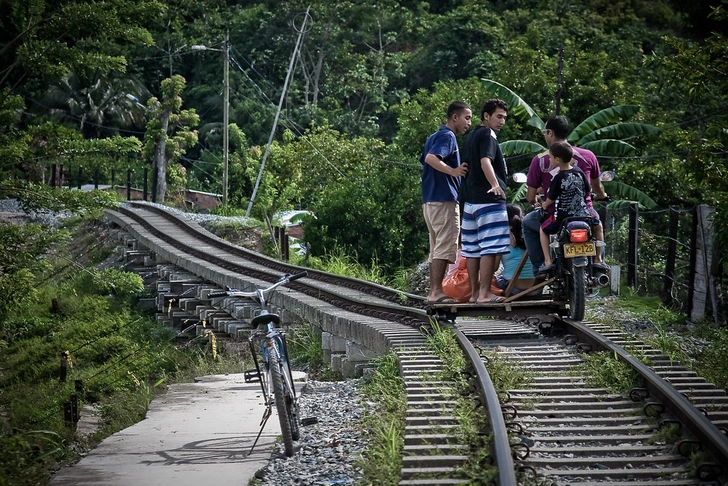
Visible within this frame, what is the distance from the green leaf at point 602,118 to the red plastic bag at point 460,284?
16.2m

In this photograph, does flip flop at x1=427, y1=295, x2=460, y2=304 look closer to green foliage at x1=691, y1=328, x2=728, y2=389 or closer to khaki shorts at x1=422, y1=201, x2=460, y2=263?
khaki shorts at x1=422, y1=201, x2=460, y2=263

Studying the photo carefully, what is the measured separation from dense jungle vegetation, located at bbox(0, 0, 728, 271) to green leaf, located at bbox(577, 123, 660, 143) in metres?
0.04

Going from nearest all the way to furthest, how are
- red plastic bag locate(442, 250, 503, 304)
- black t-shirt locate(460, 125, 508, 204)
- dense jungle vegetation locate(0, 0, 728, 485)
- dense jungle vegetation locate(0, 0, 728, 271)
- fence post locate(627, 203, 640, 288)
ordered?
black t-shirt locate(460, 125, 508, 204) → red plastic bag locate(442, 250, 503, 304) → fence post locate(627, 203, 640, 288) → dense jungle vegetation locate(0, 0, 728, 485) → dense jungle vegetation locate(0, 0, 728, 271)

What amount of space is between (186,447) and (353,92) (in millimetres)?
46544

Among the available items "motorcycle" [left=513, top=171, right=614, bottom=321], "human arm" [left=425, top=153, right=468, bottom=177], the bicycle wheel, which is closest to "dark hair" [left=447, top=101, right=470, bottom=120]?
"human arm" [left=425, top=153, right=468, bottom=177]

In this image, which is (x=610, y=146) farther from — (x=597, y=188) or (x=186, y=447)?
(x=186, y=447)

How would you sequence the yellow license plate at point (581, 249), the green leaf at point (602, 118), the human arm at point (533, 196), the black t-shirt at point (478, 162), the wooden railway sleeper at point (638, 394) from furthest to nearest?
the green leaf at point (602, 118) → the human arm at point (533, 196) → the black t-shirt at point (478, 162) → the yellow license plate at point (581, 249) → the wooden railway sleeper at point (638, 394)

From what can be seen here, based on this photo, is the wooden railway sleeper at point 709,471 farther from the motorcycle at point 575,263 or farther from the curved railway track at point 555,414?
the motorcycle at point 575,263

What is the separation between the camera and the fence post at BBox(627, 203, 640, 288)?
15008mm

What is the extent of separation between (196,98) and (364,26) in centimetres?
949

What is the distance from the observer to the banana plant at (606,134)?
25094 millimetres

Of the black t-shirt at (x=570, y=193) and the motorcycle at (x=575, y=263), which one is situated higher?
the black t-shirt at (x=570, y=193)

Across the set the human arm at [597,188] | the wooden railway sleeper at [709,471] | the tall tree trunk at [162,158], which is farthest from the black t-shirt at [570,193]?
the tall tree trunk at [162,158]

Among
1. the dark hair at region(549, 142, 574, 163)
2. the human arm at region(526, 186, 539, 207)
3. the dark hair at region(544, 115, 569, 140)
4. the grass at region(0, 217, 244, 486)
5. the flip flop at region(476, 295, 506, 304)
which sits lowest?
the grass at region(0, 217, 244, 486)
